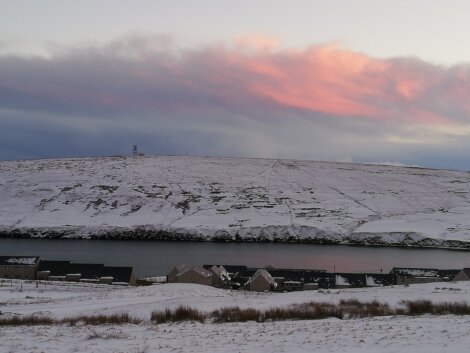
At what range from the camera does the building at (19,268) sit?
68875 millimetres

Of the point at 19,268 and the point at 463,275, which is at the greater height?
the point at 463,275

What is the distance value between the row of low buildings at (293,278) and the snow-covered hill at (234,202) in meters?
50.5

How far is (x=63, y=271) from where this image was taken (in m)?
67.4

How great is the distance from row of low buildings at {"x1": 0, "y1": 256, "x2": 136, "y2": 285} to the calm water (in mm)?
10550

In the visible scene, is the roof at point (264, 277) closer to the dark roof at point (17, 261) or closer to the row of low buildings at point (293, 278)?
the row of low buildings at point (293, 278)

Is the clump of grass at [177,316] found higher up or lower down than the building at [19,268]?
higher up

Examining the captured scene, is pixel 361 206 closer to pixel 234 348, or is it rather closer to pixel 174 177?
pixel 174 177

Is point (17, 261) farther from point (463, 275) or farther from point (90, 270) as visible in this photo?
point (463, 275)

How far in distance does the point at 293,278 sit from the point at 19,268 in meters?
36.0

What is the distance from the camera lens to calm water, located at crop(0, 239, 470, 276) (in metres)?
88.3

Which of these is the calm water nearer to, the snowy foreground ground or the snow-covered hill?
the snow-covered hill

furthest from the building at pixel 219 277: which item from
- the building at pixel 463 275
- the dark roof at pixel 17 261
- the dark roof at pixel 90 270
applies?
the building at pixel 463 275

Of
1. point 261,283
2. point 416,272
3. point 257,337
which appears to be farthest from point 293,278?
point 257,337

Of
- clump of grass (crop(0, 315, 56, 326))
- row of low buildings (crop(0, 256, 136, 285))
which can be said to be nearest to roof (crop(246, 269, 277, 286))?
row of low buildings (crop(0, 256, 136, 285))
